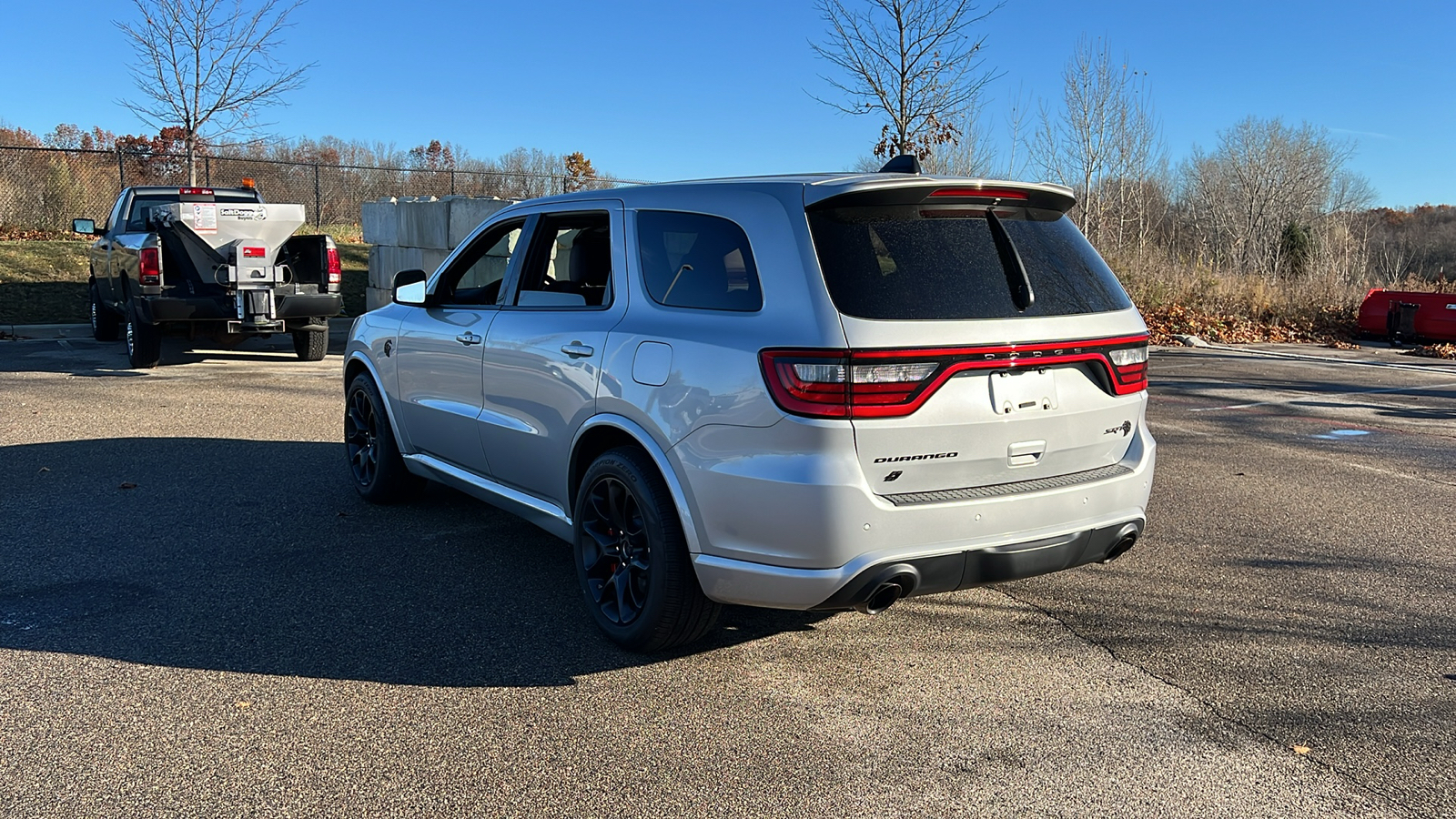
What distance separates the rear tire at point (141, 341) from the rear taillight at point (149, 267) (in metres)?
0.49

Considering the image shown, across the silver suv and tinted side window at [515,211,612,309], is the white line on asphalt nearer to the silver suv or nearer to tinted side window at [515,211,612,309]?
the silver suv

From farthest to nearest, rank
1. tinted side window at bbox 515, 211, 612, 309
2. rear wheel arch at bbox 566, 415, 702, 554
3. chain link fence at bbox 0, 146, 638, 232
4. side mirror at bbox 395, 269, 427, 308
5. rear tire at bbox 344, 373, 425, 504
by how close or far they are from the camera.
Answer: chain link fence at bbox 0, 146, 638, 232, rear tire at bbox 344, 373, 425, 504, side mirror at bbox 395, 269, 427, 308, tinted side window at bbox 515, 211, 612, 309, rear wheel arch at bbox 566, 415, 702, 554

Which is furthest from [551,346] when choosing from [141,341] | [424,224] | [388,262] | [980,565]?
[388,262]

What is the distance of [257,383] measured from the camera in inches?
464

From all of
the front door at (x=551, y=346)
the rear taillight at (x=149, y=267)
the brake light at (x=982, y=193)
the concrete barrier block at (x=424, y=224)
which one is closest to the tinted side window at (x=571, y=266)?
the front door at (x=551, y=346)

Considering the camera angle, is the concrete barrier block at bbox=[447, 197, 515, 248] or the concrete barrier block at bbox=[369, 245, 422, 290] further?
the concrete barrier block at bbox=[369, 245, 422, 290]

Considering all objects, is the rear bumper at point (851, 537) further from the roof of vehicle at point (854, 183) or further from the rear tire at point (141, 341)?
the rear tire at point (141, 341)

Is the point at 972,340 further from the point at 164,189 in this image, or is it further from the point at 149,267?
the point at 164,189

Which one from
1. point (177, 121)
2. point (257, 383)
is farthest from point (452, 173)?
point (257, 383)

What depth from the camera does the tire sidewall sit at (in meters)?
4.06

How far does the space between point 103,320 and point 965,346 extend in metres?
14.3

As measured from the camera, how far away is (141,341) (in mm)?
12320

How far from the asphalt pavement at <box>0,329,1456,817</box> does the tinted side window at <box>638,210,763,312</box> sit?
4.52ft

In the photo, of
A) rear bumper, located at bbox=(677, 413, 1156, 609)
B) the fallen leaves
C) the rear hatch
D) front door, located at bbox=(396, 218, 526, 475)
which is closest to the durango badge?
the rear hatch
